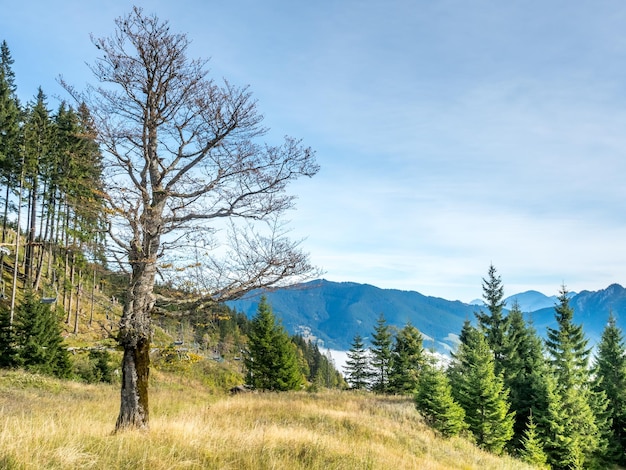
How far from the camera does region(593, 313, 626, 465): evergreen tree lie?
106ft

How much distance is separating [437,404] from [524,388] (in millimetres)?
16678

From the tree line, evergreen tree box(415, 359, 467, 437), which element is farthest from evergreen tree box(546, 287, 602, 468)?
evergreen tree box(415, 359, 467, 437)

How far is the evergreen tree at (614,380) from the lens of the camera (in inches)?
1267

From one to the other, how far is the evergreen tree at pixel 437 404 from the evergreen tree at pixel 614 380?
21.4 meters

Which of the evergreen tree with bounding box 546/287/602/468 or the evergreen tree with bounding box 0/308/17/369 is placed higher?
the evergreen tree with bounding box 0/308/17/369

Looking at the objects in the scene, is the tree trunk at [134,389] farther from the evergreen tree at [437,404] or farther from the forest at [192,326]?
the evergreen tree at [437,404]

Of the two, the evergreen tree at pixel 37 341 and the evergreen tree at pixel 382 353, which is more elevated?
the evergreen tree at pixel 37 341

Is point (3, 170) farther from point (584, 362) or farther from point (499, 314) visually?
point (584, 362)

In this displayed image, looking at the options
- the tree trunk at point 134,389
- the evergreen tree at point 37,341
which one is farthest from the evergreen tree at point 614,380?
the evergreen tree at point 37,341

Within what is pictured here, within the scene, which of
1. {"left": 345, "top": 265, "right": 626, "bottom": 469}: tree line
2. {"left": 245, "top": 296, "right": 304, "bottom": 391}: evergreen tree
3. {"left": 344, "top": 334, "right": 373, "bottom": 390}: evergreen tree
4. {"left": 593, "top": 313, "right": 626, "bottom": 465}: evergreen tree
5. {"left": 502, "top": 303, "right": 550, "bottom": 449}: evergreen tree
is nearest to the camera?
{"left": 345, "top": 265, "right": 626, "bottom": 469}: tree line

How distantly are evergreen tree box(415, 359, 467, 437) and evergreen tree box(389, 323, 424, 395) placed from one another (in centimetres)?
2229

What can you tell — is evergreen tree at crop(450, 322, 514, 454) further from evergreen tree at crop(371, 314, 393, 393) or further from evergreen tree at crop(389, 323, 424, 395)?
evergreen tree at crop(371, 314, 393, 393)

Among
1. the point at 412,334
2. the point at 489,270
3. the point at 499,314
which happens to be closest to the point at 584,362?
the point at 499,314

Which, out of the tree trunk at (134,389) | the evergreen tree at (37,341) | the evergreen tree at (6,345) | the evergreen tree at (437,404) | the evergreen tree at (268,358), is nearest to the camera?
the tree trunk at (134,389)
